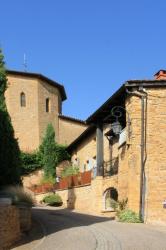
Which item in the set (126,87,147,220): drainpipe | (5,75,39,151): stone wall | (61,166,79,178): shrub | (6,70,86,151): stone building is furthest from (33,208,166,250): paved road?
(6,70,86,151): stone building

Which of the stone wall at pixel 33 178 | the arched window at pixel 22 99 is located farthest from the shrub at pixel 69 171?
the arched window at pixel 22 99

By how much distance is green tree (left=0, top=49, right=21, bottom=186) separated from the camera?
60.6 feet

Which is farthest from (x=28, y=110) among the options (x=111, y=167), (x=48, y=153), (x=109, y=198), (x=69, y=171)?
(x=109, y=198)

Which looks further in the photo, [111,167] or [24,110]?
[24,110]

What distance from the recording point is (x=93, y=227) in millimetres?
17703

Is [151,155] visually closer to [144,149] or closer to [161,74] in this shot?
[144,149]

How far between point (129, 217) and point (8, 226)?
8.08 m

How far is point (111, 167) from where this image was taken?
85.6 feet

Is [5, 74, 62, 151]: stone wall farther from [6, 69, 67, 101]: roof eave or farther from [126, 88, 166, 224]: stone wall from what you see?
[126, 88, 166, 224]: stone wall

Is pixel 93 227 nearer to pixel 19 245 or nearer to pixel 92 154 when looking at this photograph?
pixel 19 245

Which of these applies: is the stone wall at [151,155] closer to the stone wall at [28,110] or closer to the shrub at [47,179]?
the shrub at [47,179]

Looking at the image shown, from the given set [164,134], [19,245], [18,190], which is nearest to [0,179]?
[18,190]

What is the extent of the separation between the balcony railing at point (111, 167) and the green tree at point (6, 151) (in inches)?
281

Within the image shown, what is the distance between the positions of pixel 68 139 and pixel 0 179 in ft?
97.3
